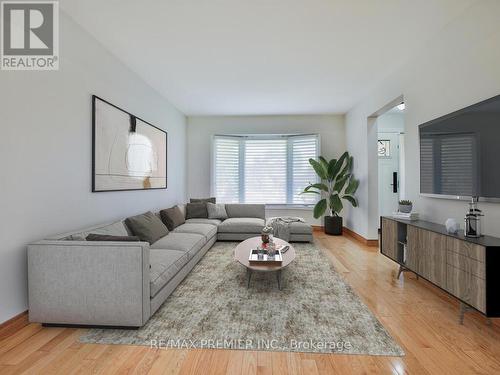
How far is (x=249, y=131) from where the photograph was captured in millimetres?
6410

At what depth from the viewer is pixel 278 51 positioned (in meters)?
3.17

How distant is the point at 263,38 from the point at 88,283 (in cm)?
297

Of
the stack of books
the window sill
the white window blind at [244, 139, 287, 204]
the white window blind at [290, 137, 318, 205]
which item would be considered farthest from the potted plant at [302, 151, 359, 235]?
the stack of books

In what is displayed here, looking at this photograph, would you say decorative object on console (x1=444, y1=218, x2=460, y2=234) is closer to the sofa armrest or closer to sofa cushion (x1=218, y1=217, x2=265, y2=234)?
the sofa armrest

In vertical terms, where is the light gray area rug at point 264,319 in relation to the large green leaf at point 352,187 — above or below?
below

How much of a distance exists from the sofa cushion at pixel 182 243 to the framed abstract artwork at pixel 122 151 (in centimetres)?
94

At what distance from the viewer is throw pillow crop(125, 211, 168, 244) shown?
313 cm

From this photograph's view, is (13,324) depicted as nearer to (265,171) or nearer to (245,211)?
(245,211)

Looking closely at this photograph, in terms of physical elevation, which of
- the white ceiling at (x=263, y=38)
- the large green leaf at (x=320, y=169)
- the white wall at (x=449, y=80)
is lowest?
the large green leaf at (x=320, y=169)

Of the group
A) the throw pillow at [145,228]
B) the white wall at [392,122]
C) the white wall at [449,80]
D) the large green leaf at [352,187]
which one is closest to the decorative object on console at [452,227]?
the white wall at [449,80]

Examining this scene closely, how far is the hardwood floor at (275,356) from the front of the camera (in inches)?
63.2

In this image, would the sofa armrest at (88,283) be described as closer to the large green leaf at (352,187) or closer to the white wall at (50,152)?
the white wall at (50,152)

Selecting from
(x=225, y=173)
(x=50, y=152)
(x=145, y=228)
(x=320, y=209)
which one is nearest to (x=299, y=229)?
(x=320, y=209)

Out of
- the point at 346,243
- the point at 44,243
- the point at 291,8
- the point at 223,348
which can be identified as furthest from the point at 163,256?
the point at 346,243
